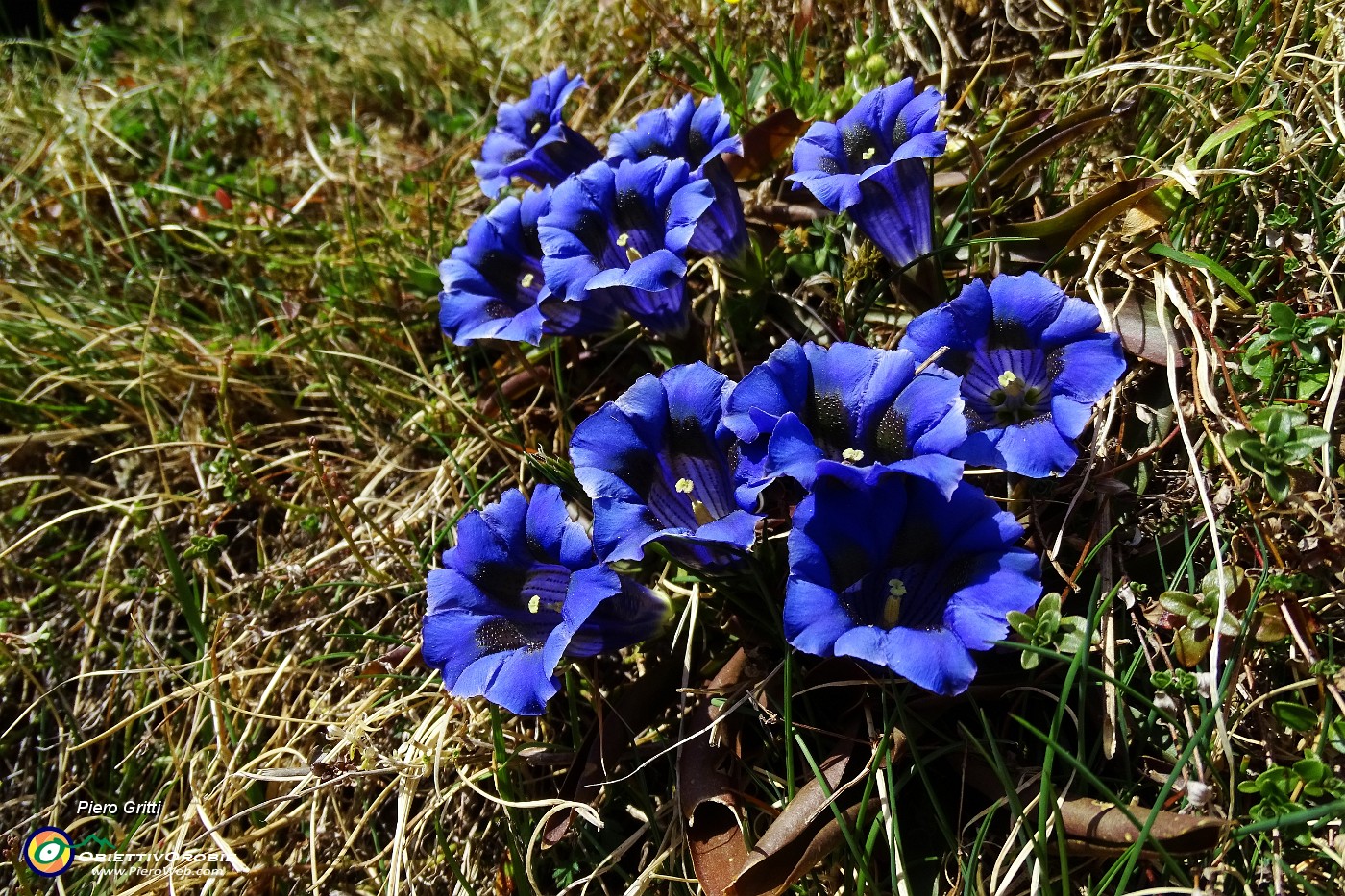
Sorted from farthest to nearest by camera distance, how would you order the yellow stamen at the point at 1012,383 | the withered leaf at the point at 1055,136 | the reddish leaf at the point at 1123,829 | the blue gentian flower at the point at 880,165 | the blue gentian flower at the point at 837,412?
the withered leaf at the point at 1055,136
the blue gentian flower at the point at 880,165
the yellow stamen at the point at 1012,383
the blue gentian flower at the point at 837,412
the reddish leaf at the point at 1123,829

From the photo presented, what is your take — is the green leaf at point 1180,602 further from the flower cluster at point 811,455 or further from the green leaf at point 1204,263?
the green leaf at point 1204,263

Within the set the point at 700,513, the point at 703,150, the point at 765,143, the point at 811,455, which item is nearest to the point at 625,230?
the point at 703,150

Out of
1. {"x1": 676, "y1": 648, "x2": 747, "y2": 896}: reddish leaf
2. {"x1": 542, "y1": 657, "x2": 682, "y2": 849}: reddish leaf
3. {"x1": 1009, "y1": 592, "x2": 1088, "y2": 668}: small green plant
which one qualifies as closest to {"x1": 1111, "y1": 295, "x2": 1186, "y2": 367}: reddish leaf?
{"x1": 1009, "y1": 592, "x2": 1088, "y2": 668}: small green plant

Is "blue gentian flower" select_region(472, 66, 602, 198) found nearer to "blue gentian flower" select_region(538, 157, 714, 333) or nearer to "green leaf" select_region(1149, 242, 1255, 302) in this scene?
"blue gentian flower" select_region(538, 157, 714, 333)

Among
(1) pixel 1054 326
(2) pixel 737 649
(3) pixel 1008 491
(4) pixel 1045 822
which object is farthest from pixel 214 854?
(1) pixel 1054 326

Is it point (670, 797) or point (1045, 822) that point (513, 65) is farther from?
point (1045, 822)

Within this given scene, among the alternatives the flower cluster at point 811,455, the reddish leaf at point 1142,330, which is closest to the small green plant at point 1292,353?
the reddish leaf at point 1142,330
